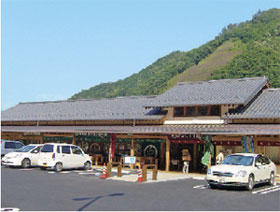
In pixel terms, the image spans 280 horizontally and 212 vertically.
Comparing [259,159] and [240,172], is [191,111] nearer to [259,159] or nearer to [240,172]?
[259,159]

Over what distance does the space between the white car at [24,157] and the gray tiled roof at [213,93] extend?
8.92m

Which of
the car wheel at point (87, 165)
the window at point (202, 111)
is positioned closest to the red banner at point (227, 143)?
the window at point (202, 111)

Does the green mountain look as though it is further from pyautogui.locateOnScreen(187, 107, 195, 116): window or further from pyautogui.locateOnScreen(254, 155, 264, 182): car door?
pyautogui.locateOnScreen(254, 155, 264, 182): car door

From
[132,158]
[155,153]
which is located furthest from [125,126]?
[132,158]

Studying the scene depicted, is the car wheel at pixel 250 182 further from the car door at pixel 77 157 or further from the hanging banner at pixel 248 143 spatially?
the car door at pixel 77 157

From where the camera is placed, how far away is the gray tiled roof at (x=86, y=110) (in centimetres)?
2892

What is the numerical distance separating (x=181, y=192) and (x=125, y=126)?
14.1 metres

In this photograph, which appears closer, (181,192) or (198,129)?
(181,192)

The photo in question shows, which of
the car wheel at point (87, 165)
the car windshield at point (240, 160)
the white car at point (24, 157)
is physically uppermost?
the car windshield at point (240, 160)

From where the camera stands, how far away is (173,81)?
13138cm

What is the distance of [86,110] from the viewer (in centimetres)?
3322

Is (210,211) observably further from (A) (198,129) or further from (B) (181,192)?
(A) (198,129)

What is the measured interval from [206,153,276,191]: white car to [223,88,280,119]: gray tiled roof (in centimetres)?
576

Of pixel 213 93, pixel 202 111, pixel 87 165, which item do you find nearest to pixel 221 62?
pixel 213 93
